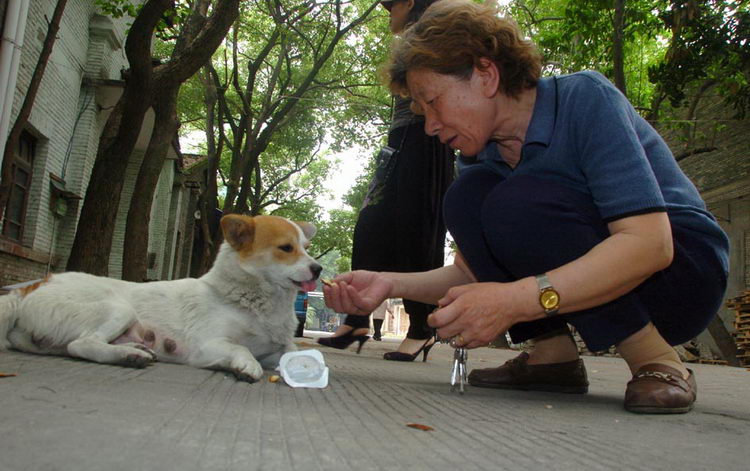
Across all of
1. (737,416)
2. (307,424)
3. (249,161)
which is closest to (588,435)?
(307,424)

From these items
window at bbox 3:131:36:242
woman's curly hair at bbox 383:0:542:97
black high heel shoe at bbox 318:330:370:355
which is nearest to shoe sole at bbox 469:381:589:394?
woman's curly hair at bbox 383:0:542:97

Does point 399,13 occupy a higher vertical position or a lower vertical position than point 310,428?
higher

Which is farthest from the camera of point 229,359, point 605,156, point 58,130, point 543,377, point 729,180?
point 729,180

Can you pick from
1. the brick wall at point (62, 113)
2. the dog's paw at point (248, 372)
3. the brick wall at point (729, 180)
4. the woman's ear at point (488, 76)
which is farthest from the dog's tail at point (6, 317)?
the brick wall at point (729, 180)

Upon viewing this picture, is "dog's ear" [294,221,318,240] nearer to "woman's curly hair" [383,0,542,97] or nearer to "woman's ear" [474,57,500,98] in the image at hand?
"woman's curly hair" [383,0,542,97]

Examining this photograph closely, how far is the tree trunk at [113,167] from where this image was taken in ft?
23.2

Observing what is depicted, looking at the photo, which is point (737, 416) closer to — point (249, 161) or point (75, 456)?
point (75, 456)

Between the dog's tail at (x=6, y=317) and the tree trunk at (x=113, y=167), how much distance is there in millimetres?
4034

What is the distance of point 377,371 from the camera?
3.83 meters

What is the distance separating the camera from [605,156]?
7.30 feet

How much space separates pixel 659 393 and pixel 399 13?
349 cm

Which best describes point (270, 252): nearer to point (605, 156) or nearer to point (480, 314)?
point (480, 314)

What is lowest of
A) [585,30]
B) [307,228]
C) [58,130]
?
[307,228]

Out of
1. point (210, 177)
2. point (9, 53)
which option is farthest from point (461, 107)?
point (210, 177)
